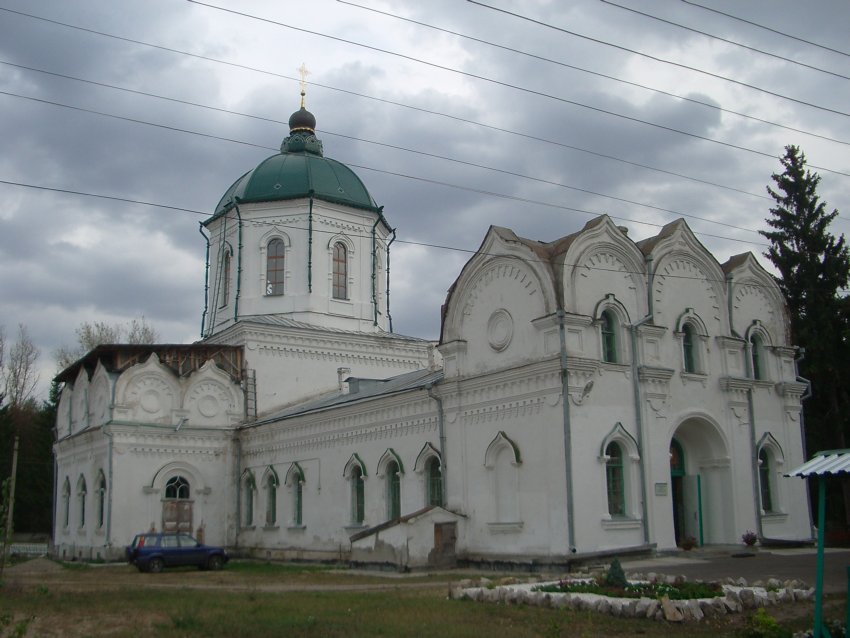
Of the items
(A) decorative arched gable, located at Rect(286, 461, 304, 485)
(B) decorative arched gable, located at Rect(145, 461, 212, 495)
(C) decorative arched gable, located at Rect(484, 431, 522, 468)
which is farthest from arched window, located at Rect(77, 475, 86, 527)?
(C) decorative arched gable, located at Rect(484, 431, 522, 468)

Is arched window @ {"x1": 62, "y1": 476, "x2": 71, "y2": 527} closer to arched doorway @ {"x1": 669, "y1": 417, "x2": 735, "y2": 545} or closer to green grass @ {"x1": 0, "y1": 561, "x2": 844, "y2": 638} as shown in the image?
green grass @ {"x1": 0, "y1": 561, "x2": 844, "y2": 638}

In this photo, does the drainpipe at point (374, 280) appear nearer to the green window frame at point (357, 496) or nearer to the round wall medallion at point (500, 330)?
the green window frame at point (357, 496)

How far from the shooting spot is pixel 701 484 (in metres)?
22.3

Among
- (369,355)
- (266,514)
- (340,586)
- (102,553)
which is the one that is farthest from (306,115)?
(340,586)

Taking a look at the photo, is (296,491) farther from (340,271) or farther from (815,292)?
(815,292)

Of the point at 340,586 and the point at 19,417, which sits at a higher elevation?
the point at 19,417

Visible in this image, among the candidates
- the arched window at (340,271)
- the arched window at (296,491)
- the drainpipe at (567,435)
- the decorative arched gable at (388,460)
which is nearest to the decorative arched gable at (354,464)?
the decorative arched gable at (388,460)

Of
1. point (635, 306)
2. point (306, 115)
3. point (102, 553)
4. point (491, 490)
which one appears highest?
point (306, 115)

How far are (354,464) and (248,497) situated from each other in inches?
271

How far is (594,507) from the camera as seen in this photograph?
19312 millimetres

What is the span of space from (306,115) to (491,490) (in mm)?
20605

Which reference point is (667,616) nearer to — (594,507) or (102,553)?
(594,507)

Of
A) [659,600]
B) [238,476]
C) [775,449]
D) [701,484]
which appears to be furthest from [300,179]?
[659,600]

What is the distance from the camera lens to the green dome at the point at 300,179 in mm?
33875
